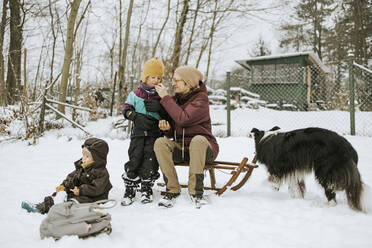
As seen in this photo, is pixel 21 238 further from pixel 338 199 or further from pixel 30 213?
pixel 338 199

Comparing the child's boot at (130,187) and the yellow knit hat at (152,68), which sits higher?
the yellow knit hat at (152,68)

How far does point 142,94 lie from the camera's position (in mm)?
2629

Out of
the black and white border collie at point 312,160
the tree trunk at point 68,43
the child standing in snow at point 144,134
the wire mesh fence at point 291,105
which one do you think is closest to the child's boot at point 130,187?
the child standing in snow at point 144,134

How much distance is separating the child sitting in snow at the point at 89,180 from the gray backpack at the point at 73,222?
1.46 ft

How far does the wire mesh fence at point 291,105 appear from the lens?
6.66 m

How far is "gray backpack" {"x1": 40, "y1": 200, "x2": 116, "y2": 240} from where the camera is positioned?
5.39 feet

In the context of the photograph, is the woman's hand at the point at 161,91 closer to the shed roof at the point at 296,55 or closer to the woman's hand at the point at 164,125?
the woman's hand at the point at 164,125

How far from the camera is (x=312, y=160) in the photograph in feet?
7.22

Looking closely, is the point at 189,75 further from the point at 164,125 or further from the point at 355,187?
the point at 355,187

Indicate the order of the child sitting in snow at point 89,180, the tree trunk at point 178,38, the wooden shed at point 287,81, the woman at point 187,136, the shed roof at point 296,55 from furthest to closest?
the shed roof at point 296,55 < the wooden shed at point 287,81 < the tree trunk at point 178,38 < the woman at point 187,136 < the child sitting in snow at point 89,180

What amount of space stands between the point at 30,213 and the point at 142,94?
4.63 ft

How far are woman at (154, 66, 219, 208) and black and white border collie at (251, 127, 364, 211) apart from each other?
54 centimetres

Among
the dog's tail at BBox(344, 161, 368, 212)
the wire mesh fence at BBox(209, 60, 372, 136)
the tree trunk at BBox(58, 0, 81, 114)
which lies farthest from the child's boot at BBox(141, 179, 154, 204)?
the tree trunk at BBox(58, 0, 81, 114)

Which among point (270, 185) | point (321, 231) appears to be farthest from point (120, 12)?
point (321, 231)
